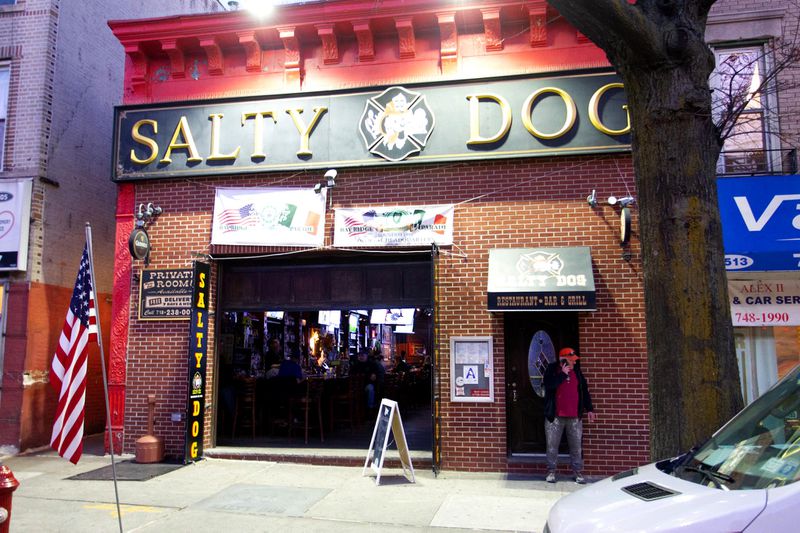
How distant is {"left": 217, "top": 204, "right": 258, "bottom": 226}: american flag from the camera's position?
36.4 ft

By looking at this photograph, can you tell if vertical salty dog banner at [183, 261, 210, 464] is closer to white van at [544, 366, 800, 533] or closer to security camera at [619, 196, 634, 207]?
security camera at [619, 196, 634, 207]

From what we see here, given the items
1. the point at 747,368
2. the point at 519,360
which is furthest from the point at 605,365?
the point at 747,368

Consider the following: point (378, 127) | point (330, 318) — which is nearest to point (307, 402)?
point (378, 127)

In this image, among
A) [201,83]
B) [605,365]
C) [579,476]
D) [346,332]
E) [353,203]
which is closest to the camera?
[579,476]

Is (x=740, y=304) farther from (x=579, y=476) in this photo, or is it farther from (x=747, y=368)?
(x=579, y=476)

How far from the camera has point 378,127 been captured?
10.8 m

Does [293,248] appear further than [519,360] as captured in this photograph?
Yes

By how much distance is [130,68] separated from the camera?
39.5ft

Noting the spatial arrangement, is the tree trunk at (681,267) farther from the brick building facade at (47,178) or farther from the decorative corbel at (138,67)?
the brick building facade at (47,178)

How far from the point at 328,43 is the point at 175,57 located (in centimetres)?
290

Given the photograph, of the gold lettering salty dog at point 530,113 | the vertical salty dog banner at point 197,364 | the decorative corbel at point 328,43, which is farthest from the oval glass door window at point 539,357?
the decorative corbel at point 328,43

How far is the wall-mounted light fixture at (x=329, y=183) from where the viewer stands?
10781 mm

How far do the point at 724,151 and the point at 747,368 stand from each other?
338 centimetres

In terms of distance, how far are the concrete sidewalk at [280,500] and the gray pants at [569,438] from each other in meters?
0.31
